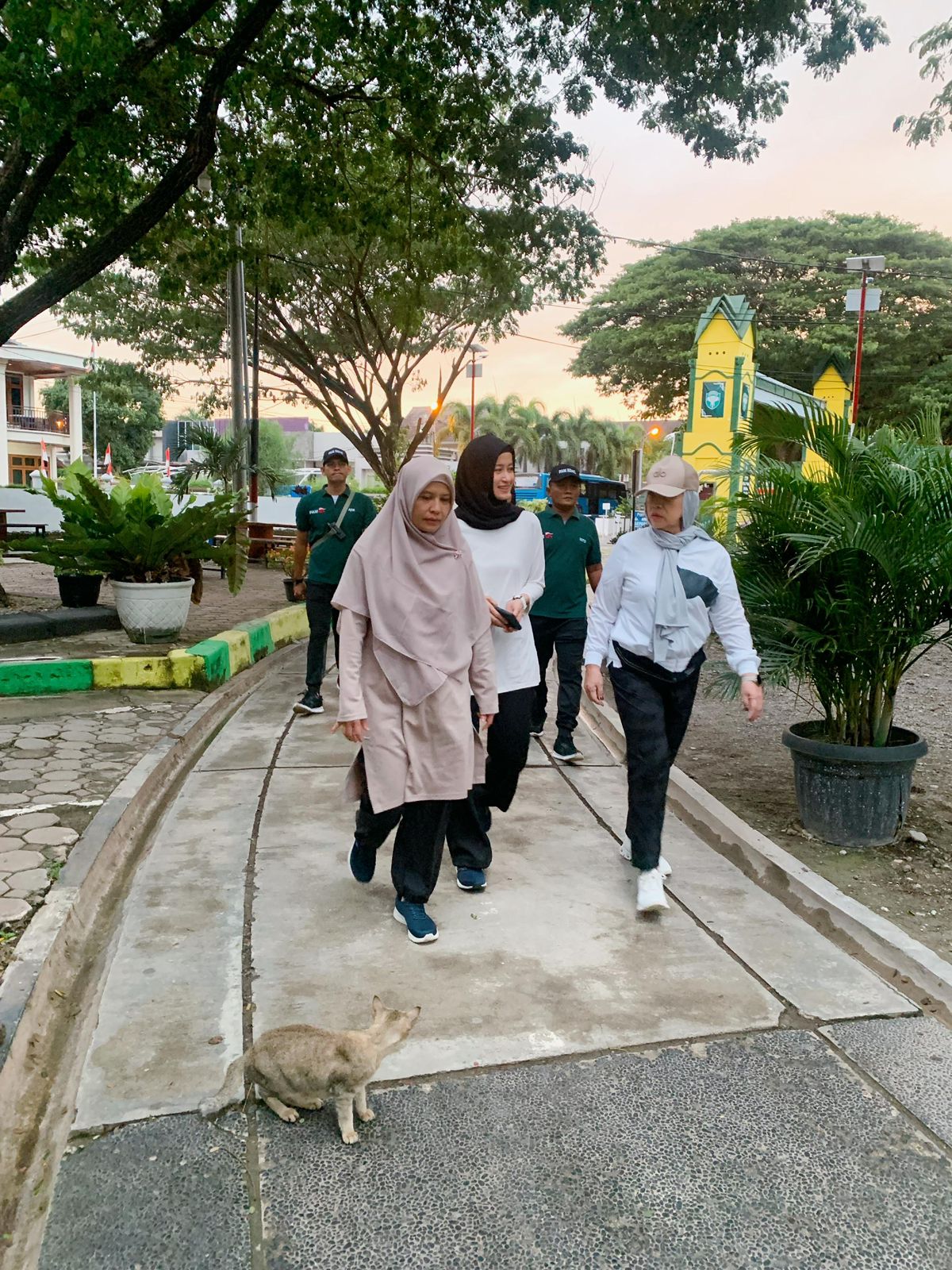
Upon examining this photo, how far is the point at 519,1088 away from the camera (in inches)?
106

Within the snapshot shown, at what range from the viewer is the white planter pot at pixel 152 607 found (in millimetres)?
8633

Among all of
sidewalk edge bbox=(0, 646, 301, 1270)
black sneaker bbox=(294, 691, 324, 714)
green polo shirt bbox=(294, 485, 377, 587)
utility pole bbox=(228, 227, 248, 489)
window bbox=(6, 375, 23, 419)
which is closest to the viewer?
sidewalk edge bbox=(0, 646, 301, 1270)

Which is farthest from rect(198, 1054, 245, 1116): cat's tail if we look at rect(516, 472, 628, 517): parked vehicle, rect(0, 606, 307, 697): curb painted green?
rect(516, 472, 628, 517): parked vehicle

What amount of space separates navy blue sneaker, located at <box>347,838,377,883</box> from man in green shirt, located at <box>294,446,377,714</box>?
9.46 feet

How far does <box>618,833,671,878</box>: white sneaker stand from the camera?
396 cm

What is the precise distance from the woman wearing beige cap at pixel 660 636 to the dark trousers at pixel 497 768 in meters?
0.30

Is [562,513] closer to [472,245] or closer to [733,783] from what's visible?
[733,783]

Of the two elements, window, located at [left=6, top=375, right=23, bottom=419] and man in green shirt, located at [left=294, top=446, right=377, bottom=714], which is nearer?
man in green shirt, located at [left=294, top=446, right=377, bottom=714]

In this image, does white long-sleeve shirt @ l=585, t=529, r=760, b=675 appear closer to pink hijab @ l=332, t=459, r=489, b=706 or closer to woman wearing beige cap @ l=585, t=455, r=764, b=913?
woman wearing beige cap @ l=585, t=455, r=764, b=913

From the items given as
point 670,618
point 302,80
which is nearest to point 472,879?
point 670,618

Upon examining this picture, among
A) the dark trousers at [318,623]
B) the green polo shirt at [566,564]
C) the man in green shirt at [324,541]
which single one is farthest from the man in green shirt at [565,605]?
the dark trousers at [318,623]

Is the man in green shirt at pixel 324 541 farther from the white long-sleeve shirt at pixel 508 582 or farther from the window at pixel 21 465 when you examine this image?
the window at pixel 21 465

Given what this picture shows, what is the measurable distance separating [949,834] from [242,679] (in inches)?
213

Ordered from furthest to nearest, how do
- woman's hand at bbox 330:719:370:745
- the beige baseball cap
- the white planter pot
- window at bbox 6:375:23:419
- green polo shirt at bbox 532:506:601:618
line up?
window at bbox 6:375:23:419
the white planter pot
green polo shirt at bbox 532:506:601:618
the beige baseball cap
woman's hand at bbox 330:719:370:745
